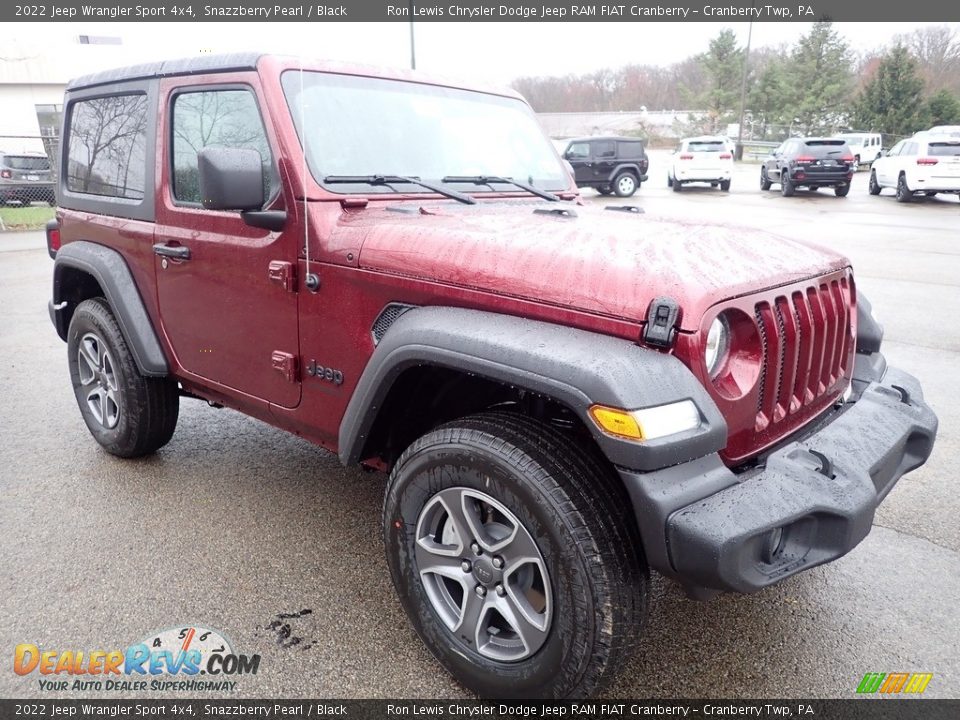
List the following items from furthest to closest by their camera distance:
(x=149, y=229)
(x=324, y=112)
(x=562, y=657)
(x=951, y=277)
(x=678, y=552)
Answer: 1. (x=951, y=277)
2. (x=149, y=229)
3. (x=324, y=112)
4. (x=562, y=657)
5. (x=678, y=552)

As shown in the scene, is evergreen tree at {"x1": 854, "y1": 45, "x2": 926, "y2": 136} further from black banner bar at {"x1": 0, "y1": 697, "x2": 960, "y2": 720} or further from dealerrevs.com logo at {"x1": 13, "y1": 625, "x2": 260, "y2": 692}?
dealerrevs.com logo at {"x1": 13, "y1": 625, "x2": 260, "y2": 692}

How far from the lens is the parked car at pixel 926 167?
18766 mm

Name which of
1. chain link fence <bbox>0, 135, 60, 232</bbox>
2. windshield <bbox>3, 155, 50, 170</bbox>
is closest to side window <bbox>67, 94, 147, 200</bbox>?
chain link fence <bbox>0, 135, 60, 232</bbox>

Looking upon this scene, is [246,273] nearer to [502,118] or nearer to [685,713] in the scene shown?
[502,118]

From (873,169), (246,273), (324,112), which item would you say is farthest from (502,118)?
(873,169)

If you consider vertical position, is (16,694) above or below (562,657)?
below

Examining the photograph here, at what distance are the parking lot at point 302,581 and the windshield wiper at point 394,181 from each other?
3.58 feet

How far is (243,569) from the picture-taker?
3.03 metres

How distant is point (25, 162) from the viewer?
18594 mm

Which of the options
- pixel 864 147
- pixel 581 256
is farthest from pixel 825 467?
pixel 864 147

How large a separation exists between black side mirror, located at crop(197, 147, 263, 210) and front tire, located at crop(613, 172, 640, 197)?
2079cm

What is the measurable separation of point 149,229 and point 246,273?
2.72 feet

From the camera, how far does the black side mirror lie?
247cm

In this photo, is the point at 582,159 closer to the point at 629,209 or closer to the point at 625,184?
the point at 625,184
